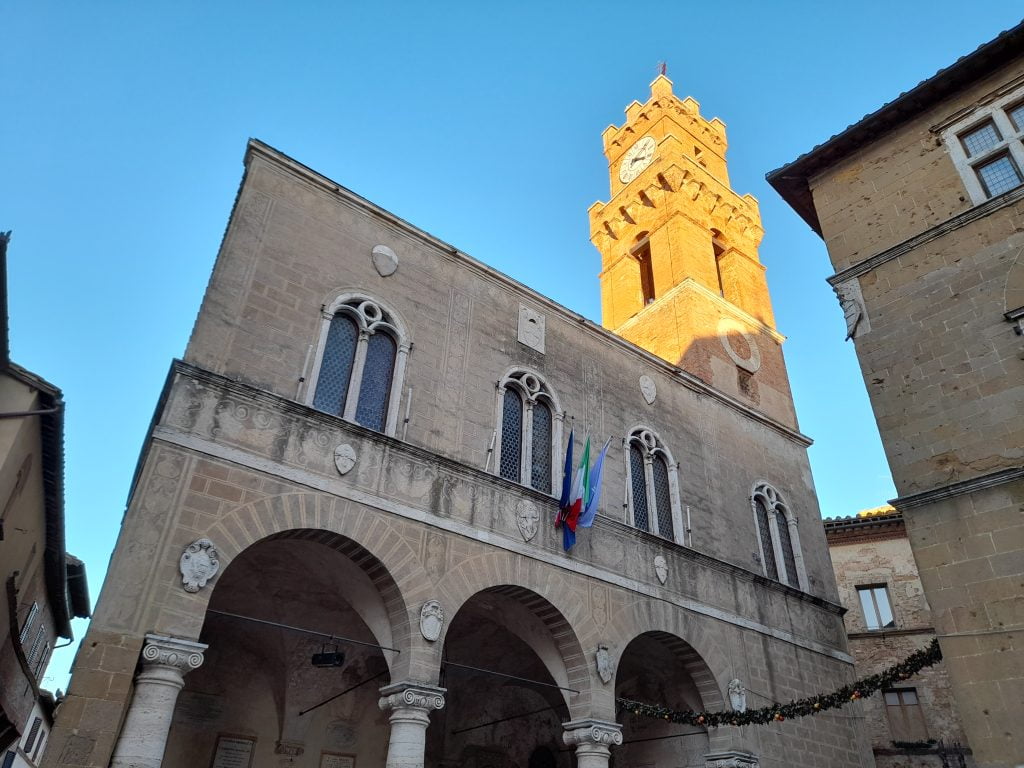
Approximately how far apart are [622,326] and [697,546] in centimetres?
1040

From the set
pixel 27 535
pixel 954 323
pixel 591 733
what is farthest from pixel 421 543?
pixel 954 323

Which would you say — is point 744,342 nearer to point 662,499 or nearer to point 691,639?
point 662,499

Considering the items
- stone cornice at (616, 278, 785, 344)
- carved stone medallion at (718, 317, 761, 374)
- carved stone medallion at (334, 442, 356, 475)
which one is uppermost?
stone cornice at (616, 278, 785, 344)

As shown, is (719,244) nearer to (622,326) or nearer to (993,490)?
(622,326)

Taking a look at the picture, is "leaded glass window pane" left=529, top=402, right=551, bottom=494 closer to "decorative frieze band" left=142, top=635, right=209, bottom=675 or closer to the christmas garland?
the christmas garland

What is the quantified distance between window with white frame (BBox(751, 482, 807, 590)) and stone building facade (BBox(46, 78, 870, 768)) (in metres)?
0.06

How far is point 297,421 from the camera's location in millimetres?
9609

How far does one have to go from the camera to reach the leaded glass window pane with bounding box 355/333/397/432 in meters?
10.6

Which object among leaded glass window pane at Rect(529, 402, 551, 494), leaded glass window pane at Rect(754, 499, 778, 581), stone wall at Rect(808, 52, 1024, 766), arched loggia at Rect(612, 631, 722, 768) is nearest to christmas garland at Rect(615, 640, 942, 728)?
stone wall at Rect(808, 52, 1024, 766)

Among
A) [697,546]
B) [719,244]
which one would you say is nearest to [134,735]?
[697,546]

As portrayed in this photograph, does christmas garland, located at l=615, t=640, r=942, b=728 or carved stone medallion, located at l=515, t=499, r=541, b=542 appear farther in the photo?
carved stone medallion, located at l=515, t=499, r=541, b=542

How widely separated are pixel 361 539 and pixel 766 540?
9.16 meters

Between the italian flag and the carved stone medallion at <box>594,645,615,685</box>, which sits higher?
the italian flag

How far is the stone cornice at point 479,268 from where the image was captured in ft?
37.9
